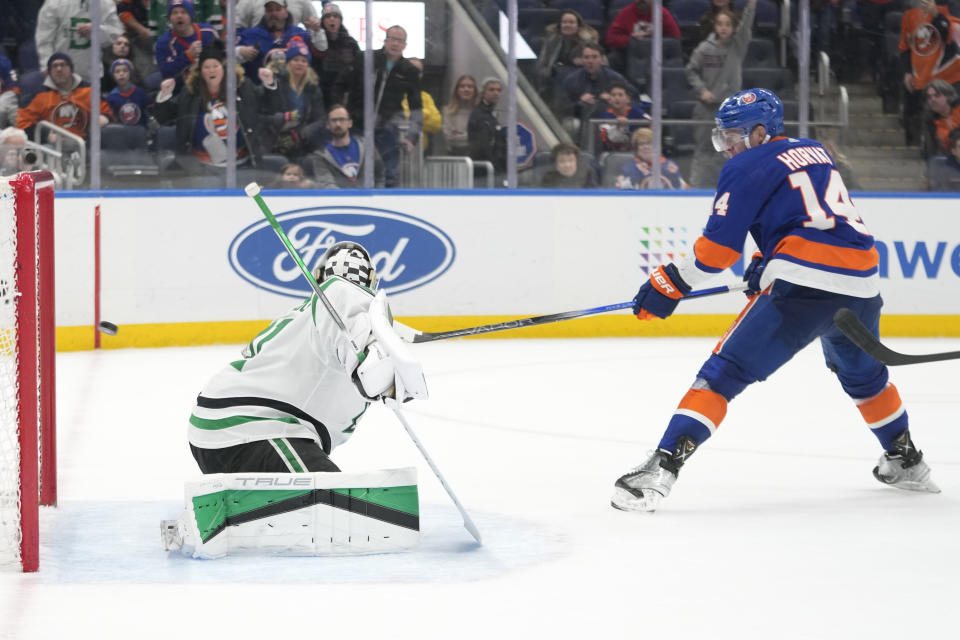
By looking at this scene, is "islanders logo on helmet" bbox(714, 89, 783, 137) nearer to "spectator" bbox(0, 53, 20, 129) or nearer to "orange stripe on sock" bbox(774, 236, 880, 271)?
"orange stripe on sock" bbox(774, 236, 880, 271)

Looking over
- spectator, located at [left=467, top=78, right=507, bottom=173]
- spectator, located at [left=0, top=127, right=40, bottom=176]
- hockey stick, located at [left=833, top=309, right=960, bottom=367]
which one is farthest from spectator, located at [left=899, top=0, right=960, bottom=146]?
hockey stick, located at [left=833, top=309, right=960, bottom=367]

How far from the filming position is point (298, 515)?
3291 millimetres

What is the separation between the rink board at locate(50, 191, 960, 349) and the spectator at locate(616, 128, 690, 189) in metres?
0.14

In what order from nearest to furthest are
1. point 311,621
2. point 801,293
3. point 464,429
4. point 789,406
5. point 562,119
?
point 311,621, point 801,293, point 464,429, point 789,406, point 562,119

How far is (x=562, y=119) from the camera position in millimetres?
8305

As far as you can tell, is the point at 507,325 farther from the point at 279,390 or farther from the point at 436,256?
the point at 436,256

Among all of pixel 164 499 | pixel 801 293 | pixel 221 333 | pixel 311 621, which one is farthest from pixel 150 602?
pixel 221 333

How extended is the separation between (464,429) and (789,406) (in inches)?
56.1

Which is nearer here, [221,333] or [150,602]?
[150,602]

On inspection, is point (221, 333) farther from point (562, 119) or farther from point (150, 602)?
point (150, 602)

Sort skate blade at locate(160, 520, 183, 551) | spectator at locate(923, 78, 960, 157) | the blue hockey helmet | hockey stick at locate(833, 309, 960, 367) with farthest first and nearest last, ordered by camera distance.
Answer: spectator at locate(923, 78, 960, 157) → the blue hockey helmet → hockey stick at locate(833, 309, 960, 367) → skate blade at locate(160, 520, 183, 551)

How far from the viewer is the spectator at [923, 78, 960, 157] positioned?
854 cm

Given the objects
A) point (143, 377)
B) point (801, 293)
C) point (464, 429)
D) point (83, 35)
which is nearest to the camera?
point (801, 293)

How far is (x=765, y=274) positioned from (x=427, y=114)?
14.5ft
